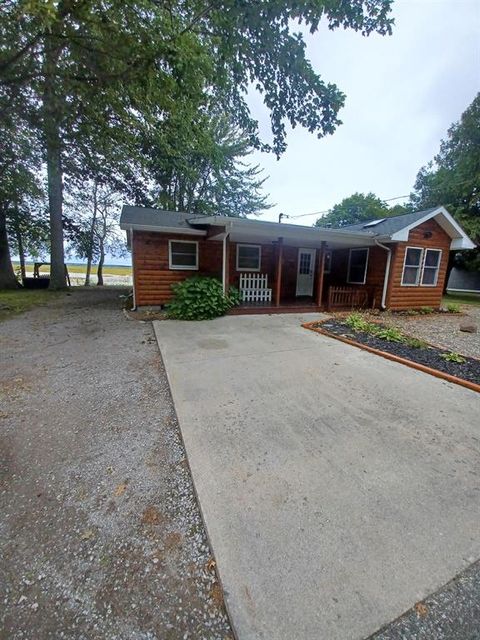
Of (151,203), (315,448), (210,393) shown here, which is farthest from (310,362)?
(151,203)

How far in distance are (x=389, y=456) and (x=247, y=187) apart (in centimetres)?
2204

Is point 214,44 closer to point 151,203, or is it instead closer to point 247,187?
point 151,203

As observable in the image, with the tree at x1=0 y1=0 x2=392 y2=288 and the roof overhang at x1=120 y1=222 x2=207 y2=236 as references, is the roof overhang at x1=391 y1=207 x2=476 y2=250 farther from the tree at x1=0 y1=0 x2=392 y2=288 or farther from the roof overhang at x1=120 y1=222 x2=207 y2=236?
the roof overhang at x1=120 y1=222 x2=207 y2=236

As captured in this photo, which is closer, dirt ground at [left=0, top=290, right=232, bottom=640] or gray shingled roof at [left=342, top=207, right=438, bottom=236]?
dirt ground at [left=0, top=290, right=232, bottom=640]

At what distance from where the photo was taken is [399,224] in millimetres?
9391

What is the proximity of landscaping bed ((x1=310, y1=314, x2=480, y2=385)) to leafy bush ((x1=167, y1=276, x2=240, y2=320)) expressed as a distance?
2.67m

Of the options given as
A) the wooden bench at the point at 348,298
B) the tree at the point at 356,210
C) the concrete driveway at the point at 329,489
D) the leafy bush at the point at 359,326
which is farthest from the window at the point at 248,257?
the tree at the point at 356,210

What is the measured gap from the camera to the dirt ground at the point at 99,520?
1.27 meters

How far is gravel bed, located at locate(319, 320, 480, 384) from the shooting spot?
430cm

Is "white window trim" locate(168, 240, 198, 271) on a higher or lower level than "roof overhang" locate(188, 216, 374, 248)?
lower

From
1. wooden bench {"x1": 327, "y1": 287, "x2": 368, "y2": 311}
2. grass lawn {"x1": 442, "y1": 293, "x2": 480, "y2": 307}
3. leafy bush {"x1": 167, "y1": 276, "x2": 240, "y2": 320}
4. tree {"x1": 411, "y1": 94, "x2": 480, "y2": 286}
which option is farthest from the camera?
tree {"x1": 411, "y1": 94, "x2": 480, "y2": 286}

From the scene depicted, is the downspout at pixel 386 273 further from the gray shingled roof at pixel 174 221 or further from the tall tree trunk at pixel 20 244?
the tall tree trunk at pixel 20 244

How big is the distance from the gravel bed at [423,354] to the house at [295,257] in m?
3.03

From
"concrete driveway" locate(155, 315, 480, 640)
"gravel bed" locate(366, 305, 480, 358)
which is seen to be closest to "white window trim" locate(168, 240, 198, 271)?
"concrete driveway" locate(155, 315, 480, 640)
